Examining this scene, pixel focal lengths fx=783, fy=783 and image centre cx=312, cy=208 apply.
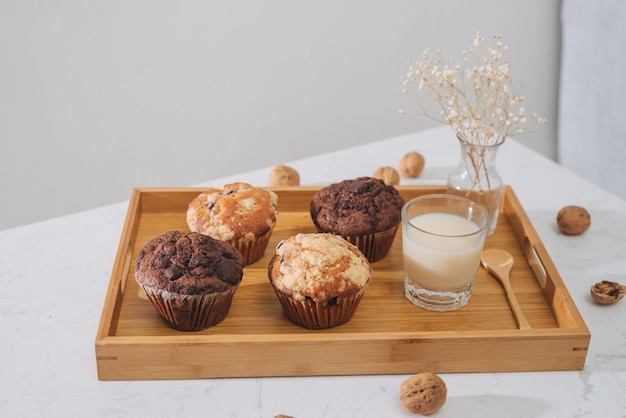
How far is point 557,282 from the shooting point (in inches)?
68.5

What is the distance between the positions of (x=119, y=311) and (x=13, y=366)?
236 mm

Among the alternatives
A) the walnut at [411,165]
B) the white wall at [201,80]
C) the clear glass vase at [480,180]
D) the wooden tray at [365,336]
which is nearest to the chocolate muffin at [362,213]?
the wooden tray at [365,336]

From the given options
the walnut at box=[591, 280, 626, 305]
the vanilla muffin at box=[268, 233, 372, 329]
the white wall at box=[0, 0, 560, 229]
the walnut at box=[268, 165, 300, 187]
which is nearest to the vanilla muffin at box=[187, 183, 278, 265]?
the vanilla muffin at box=[268, 233, 372, 329]

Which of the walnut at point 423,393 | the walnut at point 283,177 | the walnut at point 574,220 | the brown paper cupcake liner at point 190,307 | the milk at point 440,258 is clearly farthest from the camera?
the walnut at point 283,177

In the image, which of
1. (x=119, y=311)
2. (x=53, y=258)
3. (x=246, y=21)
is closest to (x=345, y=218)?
(x=119, y=311)

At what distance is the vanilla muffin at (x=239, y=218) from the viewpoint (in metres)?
1.84

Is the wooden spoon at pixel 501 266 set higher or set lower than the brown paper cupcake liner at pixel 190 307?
lower

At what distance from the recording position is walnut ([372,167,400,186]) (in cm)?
228

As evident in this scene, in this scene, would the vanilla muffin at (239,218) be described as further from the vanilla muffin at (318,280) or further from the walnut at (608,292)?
the walnut at (608,292)

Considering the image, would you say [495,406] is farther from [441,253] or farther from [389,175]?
[389,175]

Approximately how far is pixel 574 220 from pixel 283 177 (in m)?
0.81

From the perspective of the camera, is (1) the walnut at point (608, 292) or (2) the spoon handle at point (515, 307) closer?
(2) the spoon handle at point (515, 307)

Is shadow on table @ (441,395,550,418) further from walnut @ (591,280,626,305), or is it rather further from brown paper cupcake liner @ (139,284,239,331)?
brown paper cupcake liner @ (139,284,239,331)

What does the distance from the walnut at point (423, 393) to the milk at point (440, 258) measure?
0.28m
